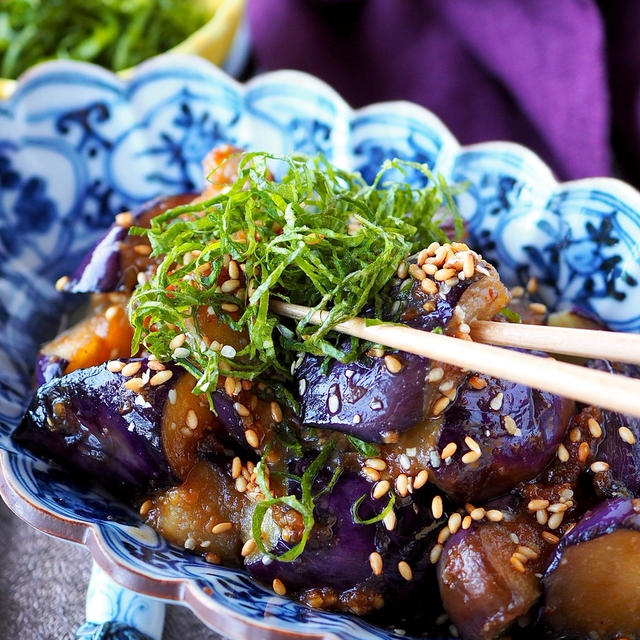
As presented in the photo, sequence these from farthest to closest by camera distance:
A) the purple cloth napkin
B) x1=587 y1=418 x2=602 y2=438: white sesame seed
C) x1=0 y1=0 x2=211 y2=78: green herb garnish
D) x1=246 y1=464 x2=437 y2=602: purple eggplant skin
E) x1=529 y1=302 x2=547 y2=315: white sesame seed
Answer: x1=0 y1=0 x2=211 y2=78: green herb garnish < the purple cloth napkin < x1=529 y1=302 x2=547 y2=315: white sesame seed < x1=587 y1=418 x2=602 y2=438: white sesame seed < x1=246 y1=464 x2=437 y2=602: purple eggplant skin

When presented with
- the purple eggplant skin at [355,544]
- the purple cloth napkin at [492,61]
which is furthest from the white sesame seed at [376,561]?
the purple cloth napkin at [492,61]

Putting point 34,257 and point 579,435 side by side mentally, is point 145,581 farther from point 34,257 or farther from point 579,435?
point 34,257

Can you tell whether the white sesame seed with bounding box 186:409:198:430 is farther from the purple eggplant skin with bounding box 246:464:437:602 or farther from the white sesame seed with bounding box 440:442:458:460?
the white sesame seed with bounding box 440:442:458:460

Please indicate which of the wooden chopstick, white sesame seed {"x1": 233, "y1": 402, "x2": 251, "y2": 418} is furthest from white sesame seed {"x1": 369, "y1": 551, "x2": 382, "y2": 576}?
the wooden chopstick

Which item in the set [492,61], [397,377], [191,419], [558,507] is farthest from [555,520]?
[492,61]

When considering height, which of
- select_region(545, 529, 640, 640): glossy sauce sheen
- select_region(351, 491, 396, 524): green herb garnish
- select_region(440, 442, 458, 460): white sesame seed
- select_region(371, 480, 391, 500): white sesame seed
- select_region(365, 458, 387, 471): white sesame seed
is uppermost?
select_region(440, 442, 458, 460): white sesame seed

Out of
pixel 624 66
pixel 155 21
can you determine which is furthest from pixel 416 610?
pixel 155 21

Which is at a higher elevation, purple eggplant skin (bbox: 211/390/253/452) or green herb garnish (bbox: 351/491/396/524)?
purple eggplant skin (bbox: 211/390/253/452)
